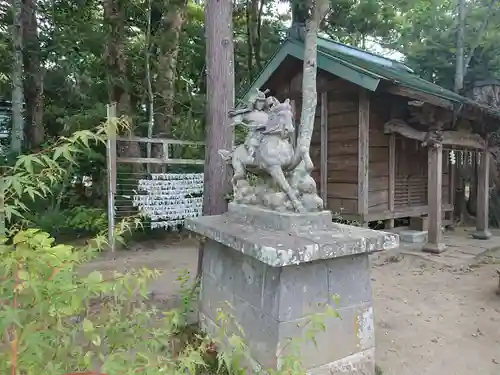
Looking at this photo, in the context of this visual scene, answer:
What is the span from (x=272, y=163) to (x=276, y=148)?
0.39 feet

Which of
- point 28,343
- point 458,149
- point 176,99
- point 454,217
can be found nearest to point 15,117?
point 176,99

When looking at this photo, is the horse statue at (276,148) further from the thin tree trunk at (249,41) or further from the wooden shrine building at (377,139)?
the thin tree trunk at (249,41)

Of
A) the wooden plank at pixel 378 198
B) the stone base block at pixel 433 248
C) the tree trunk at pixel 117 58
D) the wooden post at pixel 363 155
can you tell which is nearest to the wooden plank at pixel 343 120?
the wooden post at pixel 363 155

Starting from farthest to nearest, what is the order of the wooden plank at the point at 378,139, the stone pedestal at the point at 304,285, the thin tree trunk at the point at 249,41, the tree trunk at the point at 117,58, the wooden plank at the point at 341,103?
the thin tree trunk at the point at 249,41 < the tree trunk at the point at 117,58 < the wooden plank at the point at 378,139 < the wooden plank at the point at 341,103 < the stone pedestal at the point at 304,285

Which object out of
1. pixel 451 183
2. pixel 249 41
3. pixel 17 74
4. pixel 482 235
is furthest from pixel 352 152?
pixel 17 74

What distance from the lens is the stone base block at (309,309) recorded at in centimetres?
228

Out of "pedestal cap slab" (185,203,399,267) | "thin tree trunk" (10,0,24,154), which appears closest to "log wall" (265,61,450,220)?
"pedestal cap slab" (185,203,399,267)

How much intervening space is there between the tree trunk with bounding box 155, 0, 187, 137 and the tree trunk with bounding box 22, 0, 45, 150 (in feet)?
9.31

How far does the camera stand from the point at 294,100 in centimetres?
847

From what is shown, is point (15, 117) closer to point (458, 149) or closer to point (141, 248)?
point (141, 248)

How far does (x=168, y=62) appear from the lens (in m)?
8.88

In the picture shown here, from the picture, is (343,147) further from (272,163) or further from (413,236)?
(272,163)

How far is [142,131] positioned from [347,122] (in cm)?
531

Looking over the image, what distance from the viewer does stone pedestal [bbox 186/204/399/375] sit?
88.7 inches
